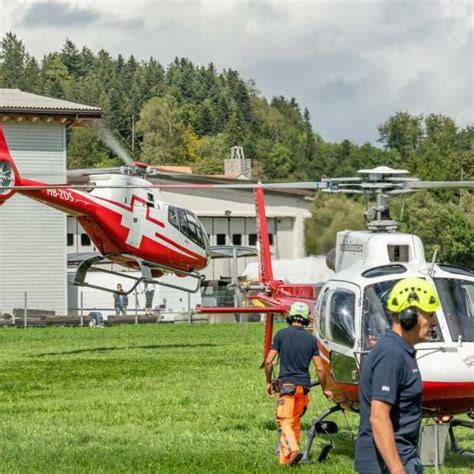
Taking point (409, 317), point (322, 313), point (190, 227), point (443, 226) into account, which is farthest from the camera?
point (443, 226)

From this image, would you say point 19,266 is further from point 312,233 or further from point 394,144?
point 394,144

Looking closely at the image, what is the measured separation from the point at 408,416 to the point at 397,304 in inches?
24.0

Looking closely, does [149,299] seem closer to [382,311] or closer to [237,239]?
[237,239]

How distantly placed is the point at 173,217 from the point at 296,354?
1923 cm

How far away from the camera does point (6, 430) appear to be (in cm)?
1656

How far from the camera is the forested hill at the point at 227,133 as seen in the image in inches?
3157

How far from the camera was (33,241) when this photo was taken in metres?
58.2

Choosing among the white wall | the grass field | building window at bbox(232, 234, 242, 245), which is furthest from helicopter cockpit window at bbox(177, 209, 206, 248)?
building window at bbox(232, 234, 242, 245)

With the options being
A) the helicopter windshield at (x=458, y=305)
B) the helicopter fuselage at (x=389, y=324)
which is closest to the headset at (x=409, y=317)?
the helicopter fuselage at (x=389, y=324)

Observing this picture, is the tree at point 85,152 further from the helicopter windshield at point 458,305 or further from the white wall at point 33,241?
the helicopter windshield at point 458,305

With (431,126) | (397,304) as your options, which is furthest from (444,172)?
(397,304)

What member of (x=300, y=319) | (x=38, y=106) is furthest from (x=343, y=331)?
(x=38, y=106)

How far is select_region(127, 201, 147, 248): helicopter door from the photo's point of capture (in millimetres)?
32156

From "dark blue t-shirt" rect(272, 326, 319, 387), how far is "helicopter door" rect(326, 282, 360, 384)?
9.2 inches
